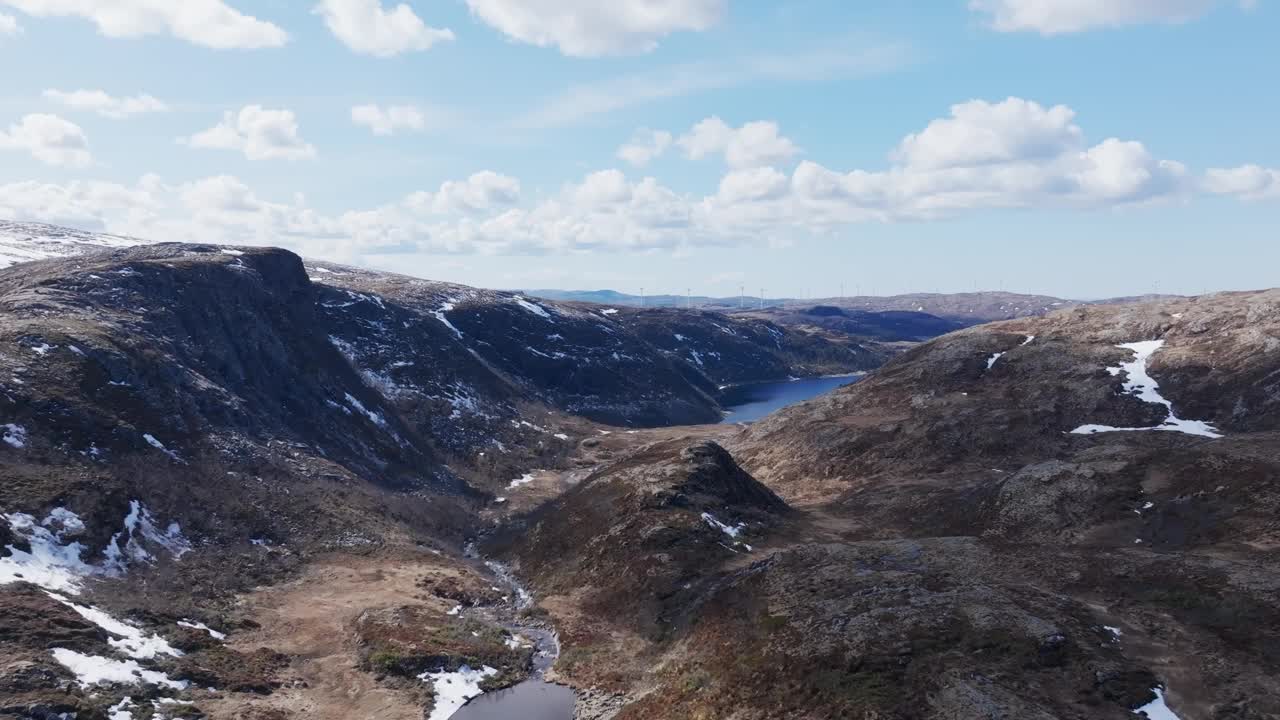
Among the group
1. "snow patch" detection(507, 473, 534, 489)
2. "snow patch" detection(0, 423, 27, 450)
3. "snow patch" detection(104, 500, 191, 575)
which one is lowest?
"snow patch" detection(507, 473, 534, 489)

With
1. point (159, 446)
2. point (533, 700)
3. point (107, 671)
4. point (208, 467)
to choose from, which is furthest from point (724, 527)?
point (159, 446)

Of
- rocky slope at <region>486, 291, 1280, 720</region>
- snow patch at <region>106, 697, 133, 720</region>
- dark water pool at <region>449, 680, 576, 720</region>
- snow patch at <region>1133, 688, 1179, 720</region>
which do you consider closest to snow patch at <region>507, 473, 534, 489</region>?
rocky slope at <region>486, 291, 1280, 720</region>

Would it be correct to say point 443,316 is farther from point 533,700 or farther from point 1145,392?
point 533,700

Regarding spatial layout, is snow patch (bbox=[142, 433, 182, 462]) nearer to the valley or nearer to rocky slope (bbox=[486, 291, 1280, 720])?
the valley

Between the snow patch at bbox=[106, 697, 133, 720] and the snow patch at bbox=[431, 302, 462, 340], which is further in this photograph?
the snow patch at bbox=[431, 302, 462, 340]

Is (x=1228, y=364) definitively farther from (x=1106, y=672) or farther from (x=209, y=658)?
(x=209, y=658)

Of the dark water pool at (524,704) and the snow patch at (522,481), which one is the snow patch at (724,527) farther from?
the snow patch at (522,481)

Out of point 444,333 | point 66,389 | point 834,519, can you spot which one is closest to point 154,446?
point 66,389
